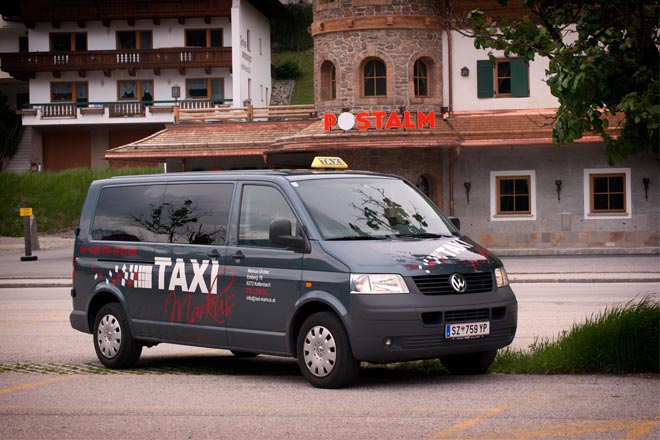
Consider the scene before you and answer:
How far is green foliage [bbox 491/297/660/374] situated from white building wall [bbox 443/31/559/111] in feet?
93.3

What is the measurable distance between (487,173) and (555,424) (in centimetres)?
3118

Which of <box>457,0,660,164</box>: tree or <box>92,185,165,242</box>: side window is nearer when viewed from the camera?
<box>457,0,660,164</box>: tree

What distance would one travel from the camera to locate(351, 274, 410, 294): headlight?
9.85m

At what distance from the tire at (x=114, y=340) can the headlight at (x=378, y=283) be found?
128 inches

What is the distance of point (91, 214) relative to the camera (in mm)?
13008

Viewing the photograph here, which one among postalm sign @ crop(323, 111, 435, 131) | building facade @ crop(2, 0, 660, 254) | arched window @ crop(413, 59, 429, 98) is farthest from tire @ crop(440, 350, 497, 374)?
arched window @ crop(413, 59, 429, 98)

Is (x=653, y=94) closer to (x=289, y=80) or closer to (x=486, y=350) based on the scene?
(x=486, y=350)

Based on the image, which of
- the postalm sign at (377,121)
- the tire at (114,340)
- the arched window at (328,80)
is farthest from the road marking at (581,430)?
the arched window at (328,80)

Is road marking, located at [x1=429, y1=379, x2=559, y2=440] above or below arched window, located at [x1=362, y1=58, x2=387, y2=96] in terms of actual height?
below

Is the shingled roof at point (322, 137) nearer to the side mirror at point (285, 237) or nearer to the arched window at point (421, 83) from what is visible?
the arched window at point (421, 83)

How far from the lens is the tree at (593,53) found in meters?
9.90

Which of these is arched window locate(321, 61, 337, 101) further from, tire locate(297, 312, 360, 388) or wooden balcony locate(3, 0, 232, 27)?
tire locate(297, 312, 360, 388)

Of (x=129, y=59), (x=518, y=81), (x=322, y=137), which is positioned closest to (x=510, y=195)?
(x=518, y=81)

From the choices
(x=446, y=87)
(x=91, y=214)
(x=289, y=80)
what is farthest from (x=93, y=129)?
(x=91, y=214)
